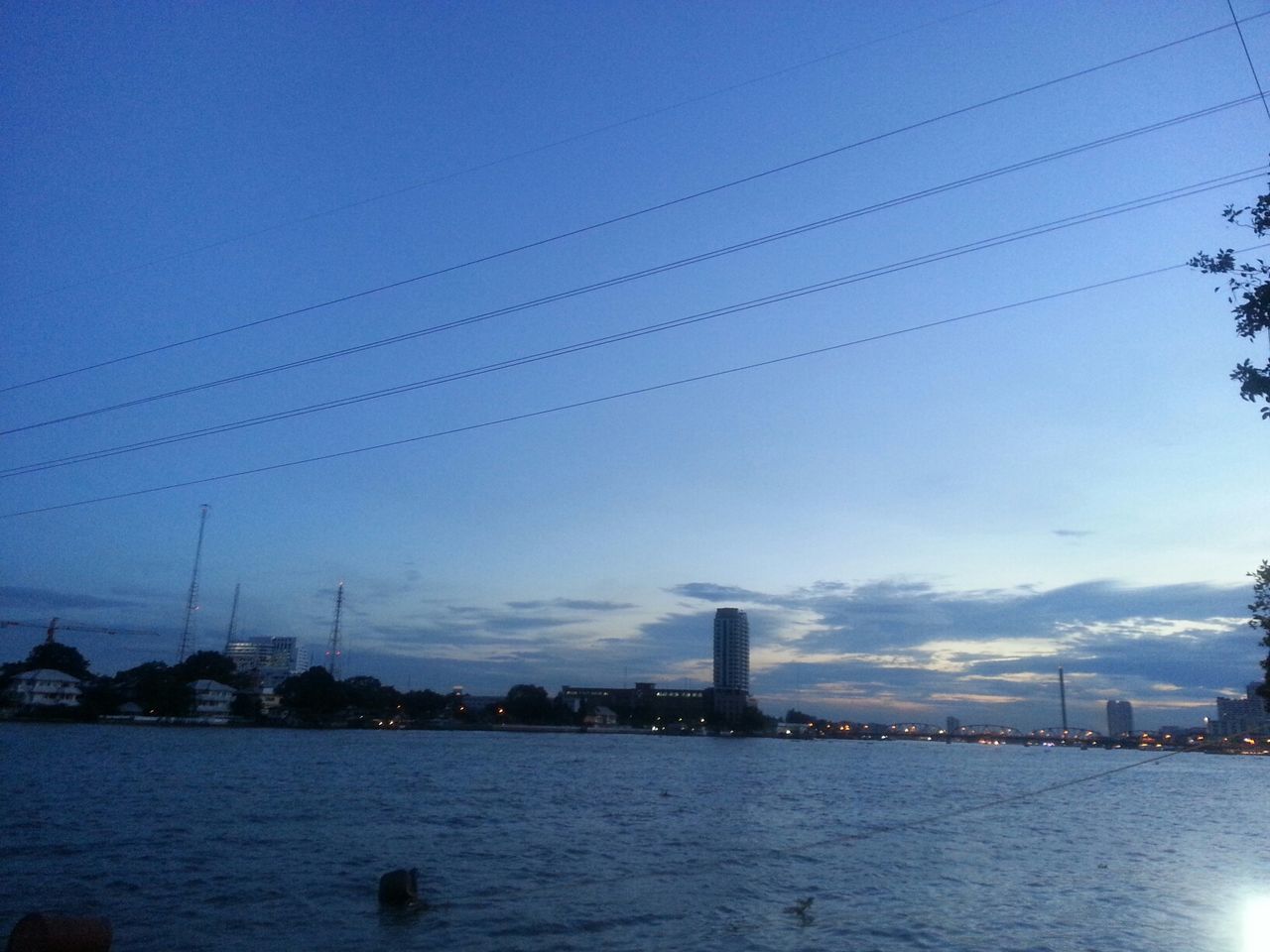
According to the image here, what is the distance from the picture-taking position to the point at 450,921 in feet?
77.6

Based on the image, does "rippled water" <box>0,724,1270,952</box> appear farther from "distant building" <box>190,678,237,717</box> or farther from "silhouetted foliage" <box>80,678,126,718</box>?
"distant building" <box>190,678,237,717</box>

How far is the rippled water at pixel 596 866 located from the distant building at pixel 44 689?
120 m

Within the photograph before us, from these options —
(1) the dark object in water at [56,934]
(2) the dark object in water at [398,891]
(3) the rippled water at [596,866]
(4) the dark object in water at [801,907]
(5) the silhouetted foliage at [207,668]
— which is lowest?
(3) the rippled water at [596,866]

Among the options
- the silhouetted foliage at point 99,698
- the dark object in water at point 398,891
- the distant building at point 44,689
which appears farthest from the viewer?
the silhouetted foliage at point 99,698

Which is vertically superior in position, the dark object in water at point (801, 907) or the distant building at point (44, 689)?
the distant building at point (44, 689)

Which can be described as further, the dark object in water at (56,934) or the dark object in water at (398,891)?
the dark object in water at (398,891)

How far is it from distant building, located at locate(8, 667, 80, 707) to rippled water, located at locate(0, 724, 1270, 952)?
120 meters

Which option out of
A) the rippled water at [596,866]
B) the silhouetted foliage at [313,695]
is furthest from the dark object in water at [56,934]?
the silhouetted foliage at [313,695]

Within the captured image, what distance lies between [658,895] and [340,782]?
138 ft

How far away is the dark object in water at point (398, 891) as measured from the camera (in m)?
24.9

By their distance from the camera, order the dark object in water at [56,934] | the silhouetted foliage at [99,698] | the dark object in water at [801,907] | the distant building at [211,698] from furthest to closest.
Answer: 1. the distant building at [211,698]
2. the silhouetted foliage at [99,698]
3. the dark object in water at [801,907]
4. the dark object in water at [56,934]

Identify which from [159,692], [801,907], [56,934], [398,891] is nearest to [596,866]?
[801,907]

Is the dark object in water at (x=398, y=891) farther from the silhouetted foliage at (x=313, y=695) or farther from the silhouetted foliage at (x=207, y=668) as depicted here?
the silhouetted foliage at (x=207, y=668)

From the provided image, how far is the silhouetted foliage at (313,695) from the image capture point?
188m
